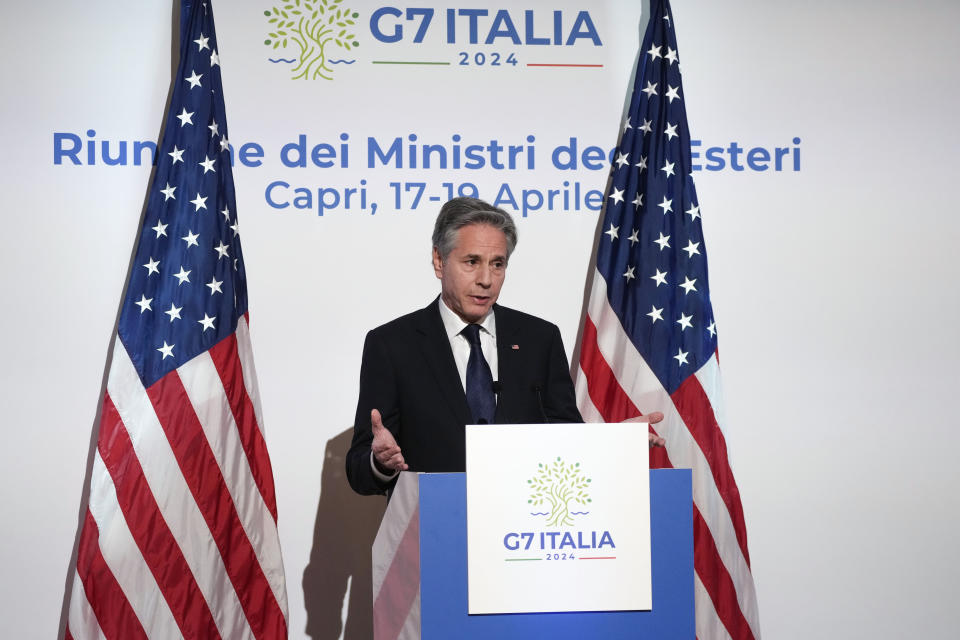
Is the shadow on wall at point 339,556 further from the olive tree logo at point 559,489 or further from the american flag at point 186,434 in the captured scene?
the olive tree logo at point 559,489

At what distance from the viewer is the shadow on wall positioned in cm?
347

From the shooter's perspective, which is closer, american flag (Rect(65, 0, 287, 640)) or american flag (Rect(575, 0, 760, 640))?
american flag (Rect(65, 0, 287, 640))

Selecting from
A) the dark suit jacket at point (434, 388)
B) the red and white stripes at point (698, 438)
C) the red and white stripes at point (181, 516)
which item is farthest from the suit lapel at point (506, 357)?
the red and white stripes at point (181, 516)

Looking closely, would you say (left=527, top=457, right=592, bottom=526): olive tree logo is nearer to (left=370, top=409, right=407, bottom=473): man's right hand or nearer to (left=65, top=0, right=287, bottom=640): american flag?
(left=370, top=409, right=407, bottom=473): man's right hand

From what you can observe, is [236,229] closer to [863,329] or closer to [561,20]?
[561,20]

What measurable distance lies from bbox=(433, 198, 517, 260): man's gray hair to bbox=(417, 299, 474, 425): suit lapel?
184mm

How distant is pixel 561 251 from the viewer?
3.60 meters

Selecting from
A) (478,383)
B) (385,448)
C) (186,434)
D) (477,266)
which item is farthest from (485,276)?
(186,434)

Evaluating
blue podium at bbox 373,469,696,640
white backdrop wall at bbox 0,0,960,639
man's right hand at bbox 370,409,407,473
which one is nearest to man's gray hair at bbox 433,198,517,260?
man's right hand at bbox 370,409,407,473

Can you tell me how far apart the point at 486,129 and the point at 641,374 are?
1103 mm

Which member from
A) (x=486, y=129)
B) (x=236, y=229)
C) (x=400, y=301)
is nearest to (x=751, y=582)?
(x=400, y=301)

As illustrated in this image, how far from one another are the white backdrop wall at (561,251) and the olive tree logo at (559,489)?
189 cm

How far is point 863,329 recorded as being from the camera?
3691mm

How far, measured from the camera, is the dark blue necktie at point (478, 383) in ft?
8.08
